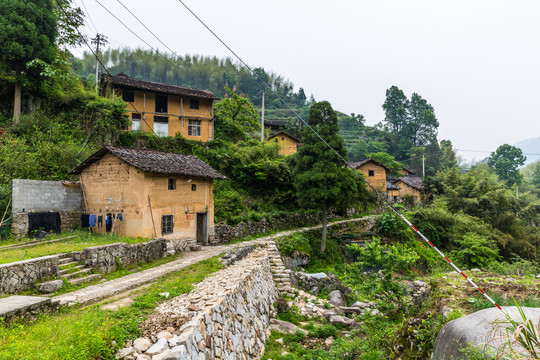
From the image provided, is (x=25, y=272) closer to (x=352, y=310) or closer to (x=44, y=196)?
(x=44, y=196)

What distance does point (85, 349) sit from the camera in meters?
4.14

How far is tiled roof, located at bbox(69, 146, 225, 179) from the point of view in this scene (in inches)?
575

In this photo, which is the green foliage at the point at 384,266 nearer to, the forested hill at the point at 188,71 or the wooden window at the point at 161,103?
the wooden window at the point at 161,103

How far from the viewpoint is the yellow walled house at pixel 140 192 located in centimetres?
1457

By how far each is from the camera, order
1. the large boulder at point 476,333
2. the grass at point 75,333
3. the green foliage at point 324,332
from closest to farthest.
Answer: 1. the grass at point 75,333
2. the large boulder at point 476,333
3. the green foliage at point 324,332

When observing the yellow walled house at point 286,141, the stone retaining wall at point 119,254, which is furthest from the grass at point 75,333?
the yellow walled house at point 286,141

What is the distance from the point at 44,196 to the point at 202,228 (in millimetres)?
8422

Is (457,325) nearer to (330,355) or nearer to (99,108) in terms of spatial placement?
(330,355)

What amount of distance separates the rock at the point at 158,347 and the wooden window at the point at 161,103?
26231 mm

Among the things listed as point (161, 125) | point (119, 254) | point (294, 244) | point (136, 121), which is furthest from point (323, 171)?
point (136, 121)

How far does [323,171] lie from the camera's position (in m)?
21.2

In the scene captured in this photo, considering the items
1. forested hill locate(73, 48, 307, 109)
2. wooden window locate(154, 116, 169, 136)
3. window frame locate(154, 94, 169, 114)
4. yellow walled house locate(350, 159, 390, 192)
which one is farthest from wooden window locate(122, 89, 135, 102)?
forested hill locate(73, 48, 307, 109)

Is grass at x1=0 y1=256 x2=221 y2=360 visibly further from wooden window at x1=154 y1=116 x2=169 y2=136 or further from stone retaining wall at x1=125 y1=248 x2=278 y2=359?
wooden window at x1=154 y1=116 x2=169 y2=136

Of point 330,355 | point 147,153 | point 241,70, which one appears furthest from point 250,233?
point 241,70
